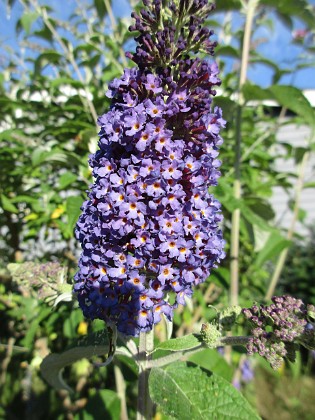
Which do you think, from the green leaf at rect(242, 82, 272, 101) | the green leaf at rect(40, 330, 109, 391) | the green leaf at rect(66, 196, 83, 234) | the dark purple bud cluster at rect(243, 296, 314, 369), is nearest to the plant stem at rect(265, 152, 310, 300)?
the green leaf at rect(242, 82, 272, 101)

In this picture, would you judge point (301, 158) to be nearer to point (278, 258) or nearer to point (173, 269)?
point (278, 258)

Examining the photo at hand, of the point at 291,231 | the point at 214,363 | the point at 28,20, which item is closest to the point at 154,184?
the point at 214,363

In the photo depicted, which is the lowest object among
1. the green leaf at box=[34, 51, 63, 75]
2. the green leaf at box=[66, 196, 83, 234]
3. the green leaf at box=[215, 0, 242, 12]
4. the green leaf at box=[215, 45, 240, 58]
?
the green leaf at box=[66, 196, 83, 234]

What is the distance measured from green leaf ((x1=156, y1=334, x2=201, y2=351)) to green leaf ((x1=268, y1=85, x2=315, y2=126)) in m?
1.13

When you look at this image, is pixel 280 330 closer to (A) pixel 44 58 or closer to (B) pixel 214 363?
(B) pixel 214 363

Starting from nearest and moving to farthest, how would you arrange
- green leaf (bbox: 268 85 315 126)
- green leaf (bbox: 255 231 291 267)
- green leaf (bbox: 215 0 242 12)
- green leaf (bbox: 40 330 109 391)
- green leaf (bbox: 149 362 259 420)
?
1. green leaf (bbox: 149 362 259 420)
2. green leaf (bbox: 40 330 109 391)
3. green leaf (bbox: 268 85 315 126)
4. green leaf (bbox: 255 231 291 267)
5. green leaf (bbox: 215 0 242 12)

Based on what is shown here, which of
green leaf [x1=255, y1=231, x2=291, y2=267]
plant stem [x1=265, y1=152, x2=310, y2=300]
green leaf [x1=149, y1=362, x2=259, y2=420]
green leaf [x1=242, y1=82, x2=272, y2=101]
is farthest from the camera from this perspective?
plant stem [x1=265, y1=152, x2=310, y2=300]

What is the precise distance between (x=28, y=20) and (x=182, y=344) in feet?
6.56

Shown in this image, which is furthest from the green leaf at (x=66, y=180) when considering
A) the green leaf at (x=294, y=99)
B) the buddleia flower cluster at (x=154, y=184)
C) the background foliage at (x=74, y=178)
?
the green leaf at (x=294, y=99)

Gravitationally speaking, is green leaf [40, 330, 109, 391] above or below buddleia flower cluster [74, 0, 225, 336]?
below

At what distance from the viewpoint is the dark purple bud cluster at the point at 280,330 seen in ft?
3.48

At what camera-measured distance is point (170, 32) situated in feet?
4.04

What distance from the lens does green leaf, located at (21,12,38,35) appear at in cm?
234

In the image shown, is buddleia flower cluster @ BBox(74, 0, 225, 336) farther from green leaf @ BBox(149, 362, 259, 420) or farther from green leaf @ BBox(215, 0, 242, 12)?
green leaf @ BBox(215, 0, 242, 12)
